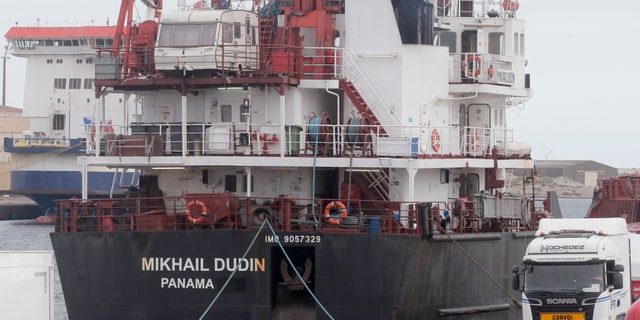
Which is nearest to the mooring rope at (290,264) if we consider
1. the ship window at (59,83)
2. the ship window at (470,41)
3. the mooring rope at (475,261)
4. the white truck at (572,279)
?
the mooring rope at (475,261)

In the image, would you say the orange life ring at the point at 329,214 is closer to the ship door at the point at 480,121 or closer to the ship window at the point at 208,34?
the ship window at the point at 208,34

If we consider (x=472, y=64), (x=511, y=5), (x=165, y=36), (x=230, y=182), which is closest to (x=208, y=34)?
(x=165, y=36)

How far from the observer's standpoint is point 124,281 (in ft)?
105

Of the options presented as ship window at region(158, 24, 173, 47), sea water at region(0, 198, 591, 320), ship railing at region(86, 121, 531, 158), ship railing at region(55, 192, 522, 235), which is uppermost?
ship window at region(158, 24, 173, 47)

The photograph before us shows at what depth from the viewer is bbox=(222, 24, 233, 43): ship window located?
3444cm

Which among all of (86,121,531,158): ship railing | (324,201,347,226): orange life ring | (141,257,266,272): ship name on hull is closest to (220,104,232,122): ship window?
(86,121,531,158): ship railing

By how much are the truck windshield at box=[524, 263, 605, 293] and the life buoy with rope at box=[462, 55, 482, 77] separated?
8.40 metres

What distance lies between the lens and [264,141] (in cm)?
3362

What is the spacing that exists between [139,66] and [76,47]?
7263cm

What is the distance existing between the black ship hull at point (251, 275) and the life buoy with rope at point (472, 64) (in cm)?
653

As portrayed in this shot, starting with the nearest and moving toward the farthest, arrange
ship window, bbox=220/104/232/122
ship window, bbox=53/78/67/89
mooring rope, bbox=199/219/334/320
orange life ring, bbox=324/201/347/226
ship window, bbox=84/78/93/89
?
mooring rope, bbox=199/219/334/320, orange life ring, bbox=324/201/347/226, ship window, bbox=220/104/232/122, ship window, bbox=84/78/93/89, ship window, bbox=53/78/67/89

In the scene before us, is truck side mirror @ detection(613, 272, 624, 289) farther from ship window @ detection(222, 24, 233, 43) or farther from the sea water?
the sea water

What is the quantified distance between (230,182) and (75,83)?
232 ft

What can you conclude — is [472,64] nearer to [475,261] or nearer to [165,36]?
[475,261]
